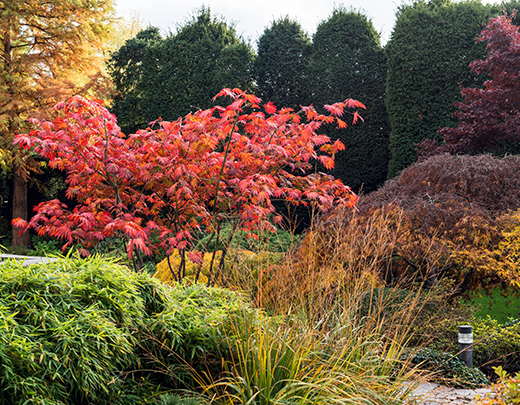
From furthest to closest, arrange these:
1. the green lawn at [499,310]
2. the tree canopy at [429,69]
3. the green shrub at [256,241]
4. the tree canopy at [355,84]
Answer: the tree canopy at [355,84]
the tree canopy at [429,69]
the green lawn at [499,310]
the green shrub at [256,241]

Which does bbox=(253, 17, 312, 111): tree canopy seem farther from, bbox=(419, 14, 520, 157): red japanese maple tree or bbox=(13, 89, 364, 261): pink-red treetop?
bbox=(13, 89, 364, 261): pink-red treetop

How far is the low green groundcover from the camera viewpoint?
2104 millimetres

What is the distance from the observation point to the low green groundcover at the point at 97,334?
210cm

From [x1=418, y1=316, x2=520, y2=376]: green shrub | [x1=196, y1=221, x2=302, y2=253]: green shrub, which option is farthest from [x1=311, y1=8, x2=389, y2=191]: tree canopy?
[x1=418, y1=316, x2=520, y2=376]: green shrub

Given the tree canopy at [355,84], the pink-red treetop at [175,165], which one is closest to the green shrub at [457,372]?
the pink-red treetop at [175,165]

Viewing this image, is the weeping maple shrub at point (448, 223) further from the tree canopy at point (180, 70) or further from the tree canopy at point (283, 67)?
the tree canopy at point (180, 70)

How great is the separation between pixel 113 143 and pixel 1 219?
987 centimetres

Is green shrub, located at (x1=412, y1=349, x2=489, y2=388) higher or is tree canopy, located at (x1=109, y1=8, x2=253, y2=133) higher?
tree canopy, located at (x1=109, y1=8, x2=253, y2=133)

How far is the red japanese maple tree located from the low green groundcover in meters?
6.63

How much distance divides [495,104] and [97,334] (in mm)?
7922

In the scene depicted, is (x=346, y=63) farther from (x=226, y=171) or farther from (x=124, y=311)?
(x=124, y=311)

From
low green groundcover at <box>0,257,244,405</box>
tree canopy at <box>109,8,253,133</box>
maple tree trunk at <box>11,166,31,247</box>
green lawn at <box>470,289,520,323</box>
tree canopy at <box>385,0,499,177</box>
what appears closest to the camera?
low green groundcover at <box>0,257,244,405</box>

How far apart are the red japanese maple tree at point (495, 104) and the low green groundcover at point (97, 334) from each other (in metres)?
6.63

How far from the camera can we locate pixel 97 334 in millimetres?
2289
